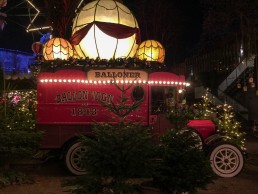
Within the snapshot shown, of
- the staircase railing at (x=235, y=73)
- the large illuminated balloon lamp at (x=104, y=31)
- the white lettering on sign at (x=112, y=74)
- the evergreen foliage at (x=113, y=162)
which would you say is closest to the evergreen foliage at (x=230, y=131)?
the white lettering on sign at (x=112, y=74)

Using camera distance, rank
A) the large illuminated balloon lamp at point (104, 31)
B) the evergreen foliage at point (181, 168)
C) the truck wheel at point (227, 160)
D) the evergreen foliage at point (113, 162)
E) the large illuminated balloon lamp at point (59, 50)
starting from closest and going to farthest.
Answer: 1. the evergreen foliage at point (113, 162)
2. the evergreen foliage at point (181, 168)
3. the large illuminated balloon lamp at point (104, 31)
4. the truck wheel at point (227, 160)
5. the large illuminated balloon lamp at point (59, 50)

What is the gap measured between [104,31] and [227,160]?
4285 mm

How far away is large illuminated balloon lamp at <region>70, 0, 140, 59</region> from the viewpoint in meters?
8.93

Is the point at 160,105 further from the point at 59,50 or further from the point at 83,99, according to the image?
the point at 59,50

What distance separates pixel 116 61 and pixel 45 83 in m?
1.79

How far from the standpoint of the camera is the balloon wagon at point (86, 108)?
9000 mm

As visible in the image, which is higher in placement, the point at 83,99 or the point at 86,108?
the point at 83,99

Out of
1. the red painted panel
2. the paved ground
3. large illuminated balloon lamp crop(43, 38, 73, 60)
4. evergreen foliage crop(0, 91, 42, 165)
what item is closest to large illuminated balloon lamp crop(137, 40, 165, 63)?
large illuminated balloon lamp crop(43, 38, 73, 60)

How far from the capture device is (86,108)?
912 cm

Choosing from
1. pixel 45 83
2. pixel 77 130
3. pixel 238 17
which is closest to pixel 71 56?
pixel 45 83

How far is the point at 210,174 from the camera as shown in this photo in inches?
219

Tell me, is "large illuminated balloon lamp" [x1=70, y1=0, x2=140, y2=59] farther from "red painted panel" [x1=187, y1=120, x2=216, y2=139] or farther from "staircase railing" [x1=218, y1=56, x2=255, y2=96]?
"staircase railing" [x1=218, y1=56, x2=255, y2=96]

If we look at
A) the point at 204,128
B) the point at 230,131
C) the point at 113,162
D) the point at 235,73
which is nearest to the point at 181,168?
the point at 113,162

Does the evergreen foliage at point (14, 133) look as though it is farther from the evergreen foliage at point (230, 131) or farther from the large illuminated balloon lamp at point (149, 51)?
the evergreen foliage at point (230, 131)
